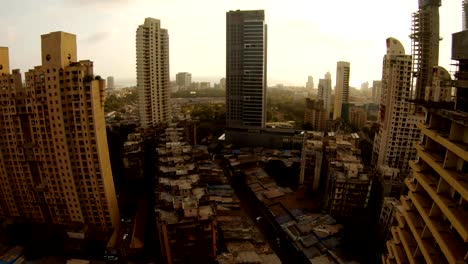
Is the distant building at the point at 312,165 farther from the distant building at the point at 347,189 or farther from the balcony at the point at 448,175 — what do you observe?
the balcony at the point at 448,175

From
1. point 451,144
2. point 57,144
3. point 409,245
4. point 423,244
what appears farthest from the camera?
point 57,144

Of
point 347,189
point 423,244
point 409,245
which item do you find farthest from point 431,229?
point 347,189

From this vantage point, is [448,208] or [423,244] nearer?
[448,208]

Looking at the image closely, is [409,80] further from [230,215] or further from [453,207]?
[453,207]

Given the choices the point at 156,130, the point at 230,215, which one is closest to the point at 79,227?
the point at 230,215

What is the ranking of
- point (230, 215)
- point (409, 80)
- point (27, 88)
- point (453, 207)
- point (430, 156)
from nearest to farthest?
point (453, 207) → point (430, 156) → point (27, 88) → point (230, 215) → point (409, 80)

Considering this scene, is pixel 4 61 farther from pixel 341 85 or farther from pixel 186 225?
pixel 341 85
